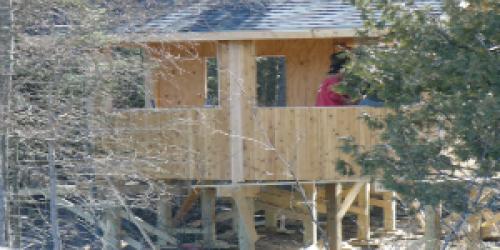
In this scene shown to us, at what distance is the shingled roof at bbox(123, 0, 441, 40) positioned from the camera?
1489 centimetres

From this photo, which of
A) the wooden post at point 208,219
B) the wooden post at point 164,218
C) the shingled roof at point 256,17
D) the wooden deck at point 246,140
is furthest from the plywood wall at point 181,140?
the wooden post at point 164,218

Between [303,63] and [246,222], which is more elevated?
[303,63]

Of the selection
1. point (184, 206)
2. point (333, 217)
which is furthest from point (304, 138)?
point (184, 206)

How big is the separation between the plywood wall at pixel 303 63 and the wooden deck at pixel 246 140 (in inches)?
133

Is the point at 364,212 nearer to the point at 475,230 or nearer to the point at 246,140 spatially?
the point at 475,230

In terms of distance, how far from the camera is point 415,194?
8859 mm

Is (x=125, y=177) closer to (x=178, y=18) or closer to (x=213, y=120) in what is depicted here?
(x=213, y=120)

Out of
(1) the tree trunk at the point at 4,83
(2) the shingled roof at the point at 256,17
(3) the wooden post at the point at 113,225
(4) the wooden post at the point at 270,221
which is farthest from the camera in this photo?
(4) the wooden post at the point at 270,221

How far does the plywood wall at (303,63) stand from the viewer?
1834cm

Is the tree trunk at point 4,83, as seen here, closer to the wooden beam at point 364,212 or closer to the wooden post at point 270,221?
the wooden beam at point 364,212

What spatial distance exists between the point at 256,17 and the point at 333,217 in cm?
409

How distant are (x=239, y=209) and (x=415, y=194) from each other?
298 inches

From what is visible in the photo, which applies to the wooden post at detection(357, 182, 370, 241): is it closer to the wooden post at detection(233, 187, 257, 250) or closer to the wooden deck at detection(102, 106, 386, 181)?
the wooden post at detection(233, 187, 257, 250)

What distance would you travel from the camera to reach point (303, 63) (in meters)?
18.5
